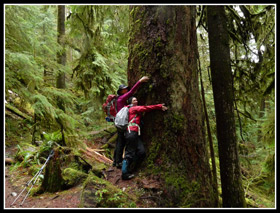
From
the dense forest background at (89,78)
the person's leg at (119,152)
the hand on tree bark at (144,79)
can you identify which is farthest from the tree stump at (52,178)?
the hand on tree bark at (144,79)

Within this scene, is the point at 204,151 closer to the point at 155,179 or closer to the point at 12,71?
the point at 155,179

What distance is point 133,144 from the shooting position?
4.43m

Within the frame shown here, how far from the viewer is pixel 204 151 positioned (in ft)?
13.9

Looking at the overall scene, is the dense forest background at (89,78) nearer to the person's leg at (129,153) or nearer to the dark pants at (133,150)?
the person's leg at (129,153)

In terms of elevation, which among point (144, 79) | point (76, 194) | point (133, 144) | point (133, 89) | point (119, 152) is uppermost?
point (144, 79)

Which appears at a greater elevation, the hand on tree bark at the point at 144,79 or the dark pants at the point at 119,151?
the hand on tree bark at the point at 144,79

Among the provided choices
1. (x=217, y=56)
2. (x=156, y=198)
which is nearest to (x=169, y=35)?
(x=217, y=56)

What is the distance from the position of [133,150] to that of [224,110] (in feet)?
7.54

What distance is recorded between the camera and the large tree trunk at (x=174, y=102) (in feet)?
13.1

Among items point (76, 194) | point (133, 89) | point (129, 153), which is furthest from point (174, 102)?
point (76, 194)

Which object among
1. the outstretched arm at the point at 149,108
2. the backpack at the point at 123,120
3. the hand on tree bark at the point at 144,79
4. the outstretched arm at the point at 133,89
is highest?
the hand on tree bark at the point at 144,79

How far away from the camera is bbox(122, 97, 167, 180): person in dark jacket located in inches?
171

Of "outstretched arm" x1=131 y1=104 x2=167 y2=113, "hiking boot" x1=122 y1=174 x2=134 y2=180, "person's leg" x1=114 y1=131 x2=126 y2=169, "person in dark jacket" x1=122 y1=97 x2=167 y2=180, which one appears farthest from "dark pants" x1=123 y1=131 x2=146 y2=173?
"person's leg" x1=114 y1=131 x2=126 y2=169

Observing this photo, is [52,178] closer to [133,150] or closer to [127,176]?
[127,176]
